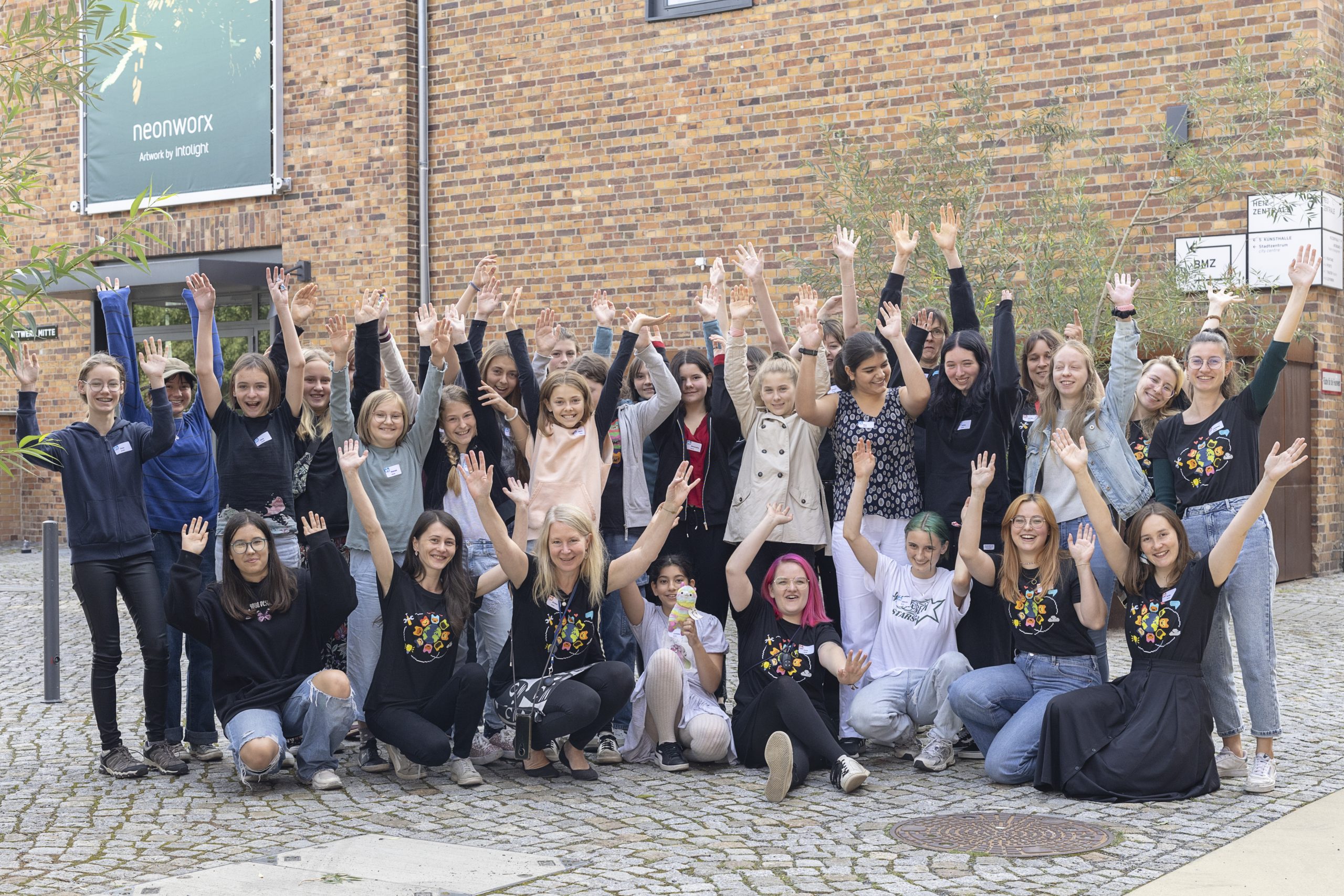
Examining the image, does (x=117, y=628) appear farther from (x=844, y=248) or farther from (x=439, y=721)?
(x=844, y=248)

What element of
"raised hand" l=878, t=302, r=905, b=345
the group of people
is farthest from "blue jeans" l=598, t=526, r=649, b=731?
"raised hand" l=878, t=302, r=905, b=345

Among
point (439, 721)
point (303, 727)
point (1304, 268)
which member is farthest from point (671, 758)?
point (1304, 268)

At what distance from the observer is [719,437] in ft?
22.7

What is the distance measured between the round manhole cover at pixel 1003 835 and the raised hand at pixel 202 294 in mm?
3903

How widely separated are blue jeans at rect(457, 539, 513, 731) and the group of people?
0.07ft

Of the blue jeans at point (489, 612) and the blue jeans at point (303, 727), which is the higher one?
the blue jeans at point (489, 612)

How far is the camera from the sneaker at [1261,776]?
541 centimetres

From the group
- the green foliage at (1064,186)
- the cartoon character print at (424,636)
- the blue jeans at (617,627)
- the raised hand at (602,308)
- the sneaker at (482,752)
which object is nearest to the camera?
the cartoon character print at (424,636)

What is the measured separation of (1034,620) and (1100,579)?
1.21 feet

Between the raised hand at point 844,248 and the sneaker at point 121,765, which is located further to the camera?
the raised hand at point 844,248

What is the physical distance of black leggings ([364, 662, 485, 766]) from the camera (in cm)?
581

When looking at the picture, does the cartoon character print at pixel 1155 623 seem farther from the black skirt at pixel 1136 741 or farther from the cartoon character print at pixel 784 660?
the cartoon character print at pixel 784 660

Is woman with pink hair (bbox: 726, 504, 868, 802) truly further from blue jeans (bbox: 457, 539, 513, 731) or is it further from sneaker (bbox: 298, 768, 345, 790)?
sneaker (bbox: 298, 768, 345, 790)

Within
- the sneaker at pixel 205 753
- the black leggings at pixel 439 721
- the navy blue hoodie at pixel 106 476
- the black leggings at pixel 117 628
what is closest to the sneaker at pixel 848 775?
the black leggings at pixel 439 721
